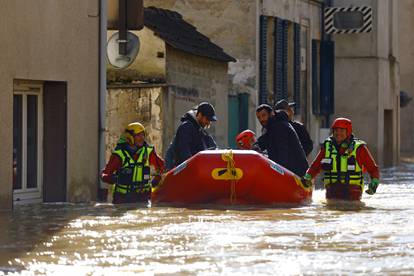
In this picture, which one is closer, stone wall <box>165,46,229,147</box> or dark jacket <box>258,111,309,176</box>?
dark jacket <box>258,111,309,176</box>

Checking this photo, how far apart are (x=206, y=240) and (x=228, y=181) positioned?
17.8 feet

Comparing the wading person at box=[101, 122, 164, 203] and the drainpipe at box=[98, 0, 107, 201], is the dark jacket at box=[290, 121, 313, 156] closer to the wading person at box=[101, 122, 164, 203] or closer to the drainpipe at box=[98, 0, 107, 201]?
the drainpipe at box=[98, 0, 107, 201]

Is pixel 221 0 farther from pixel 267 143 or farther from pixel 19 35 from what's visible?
pixel 19 35

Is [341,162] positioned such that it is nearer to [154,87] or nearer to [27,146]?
[27,146]

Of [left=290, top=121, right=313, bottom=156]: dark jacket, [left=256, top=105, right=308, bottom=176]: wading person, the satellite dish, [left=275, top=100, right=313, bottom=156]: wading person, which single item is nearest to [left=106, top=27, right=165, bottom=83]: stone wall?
the satellite dish

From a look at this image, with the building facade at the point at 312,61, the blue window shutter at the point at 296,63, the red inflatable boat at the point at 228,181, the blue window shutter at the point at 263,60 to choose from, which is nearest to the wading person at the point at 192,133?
the red inflatable boat at the point at 228,181

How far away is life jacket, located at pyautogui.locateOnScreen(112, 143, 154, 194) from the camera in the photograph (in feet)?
A: 58.8

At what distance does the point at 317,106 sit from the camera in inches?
1399

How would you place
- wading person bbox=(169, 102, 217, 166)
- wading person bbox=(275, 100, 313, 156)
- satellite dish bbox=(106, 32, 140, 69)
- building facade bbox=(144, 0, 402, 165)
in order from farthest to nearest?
building facade bbox=(144, 0, 402, 165) < satellite dish bbox=(106, 32, 140, 69) < wading person bbox=(275, 100, 313, 156) < wading person bbox=(169, 102, 217, 166)

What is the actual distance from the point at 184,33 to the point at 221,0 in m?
4.17

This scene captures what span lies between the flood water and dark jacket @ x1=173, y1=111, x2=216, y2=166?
4.42ft

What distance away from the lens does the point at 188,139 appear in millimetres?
18875

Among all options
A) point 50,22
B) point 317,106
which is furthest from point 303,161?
point 317,106

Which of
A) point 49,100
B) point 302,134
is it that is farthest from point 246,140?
point 49,100
